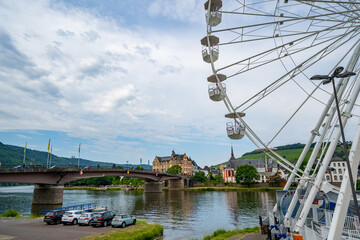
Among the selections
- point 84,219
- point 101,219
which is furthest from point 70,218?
point 101,219

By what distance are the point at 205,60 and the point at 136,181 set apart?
12496 cm

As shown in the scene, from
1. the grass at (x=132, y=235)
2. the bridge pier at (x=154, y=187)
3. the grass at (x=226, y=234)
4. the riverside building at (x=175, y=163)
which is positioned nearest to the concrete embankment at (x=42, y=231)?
the grass at (x=132, y=235)

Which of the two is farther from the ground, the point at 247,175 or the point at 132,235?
the point at 247,175

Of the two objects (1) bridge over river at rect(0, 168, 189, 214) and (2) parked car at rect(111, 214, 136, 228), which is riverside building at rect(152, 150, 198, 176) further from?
(2) parked car at rect(111, 214, 136, 228)

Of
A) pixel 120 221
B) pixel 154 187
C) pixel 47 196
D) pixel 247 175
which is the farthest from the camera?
pixel 247 175

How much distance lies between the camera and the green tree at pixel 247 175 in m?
97.6

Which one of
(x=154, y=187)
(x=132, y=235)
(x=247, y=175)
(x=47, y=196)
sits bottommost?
(x=132, y=235)

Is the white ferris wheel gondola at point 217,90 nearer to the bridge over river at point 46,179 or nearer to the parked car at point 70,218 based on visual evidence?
the parked car at point 70,218

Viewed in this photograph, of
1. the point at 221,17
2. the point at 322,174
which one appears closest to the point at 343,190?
the point at 322,174

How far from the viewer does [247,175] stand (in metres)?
97.9

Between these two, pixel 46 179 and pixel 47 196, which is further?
pixel 47 196

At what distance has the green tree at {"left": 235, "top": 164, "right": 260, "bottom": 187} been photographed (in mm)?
Result: 97556

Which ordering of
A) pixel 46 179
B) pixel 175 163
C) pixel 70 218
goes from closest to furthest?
1. pixel 70 218
2. pixel 46 179
3. pixel 175 163

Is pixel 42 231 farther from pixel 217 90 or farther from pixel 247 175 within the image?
pixel 247 175
